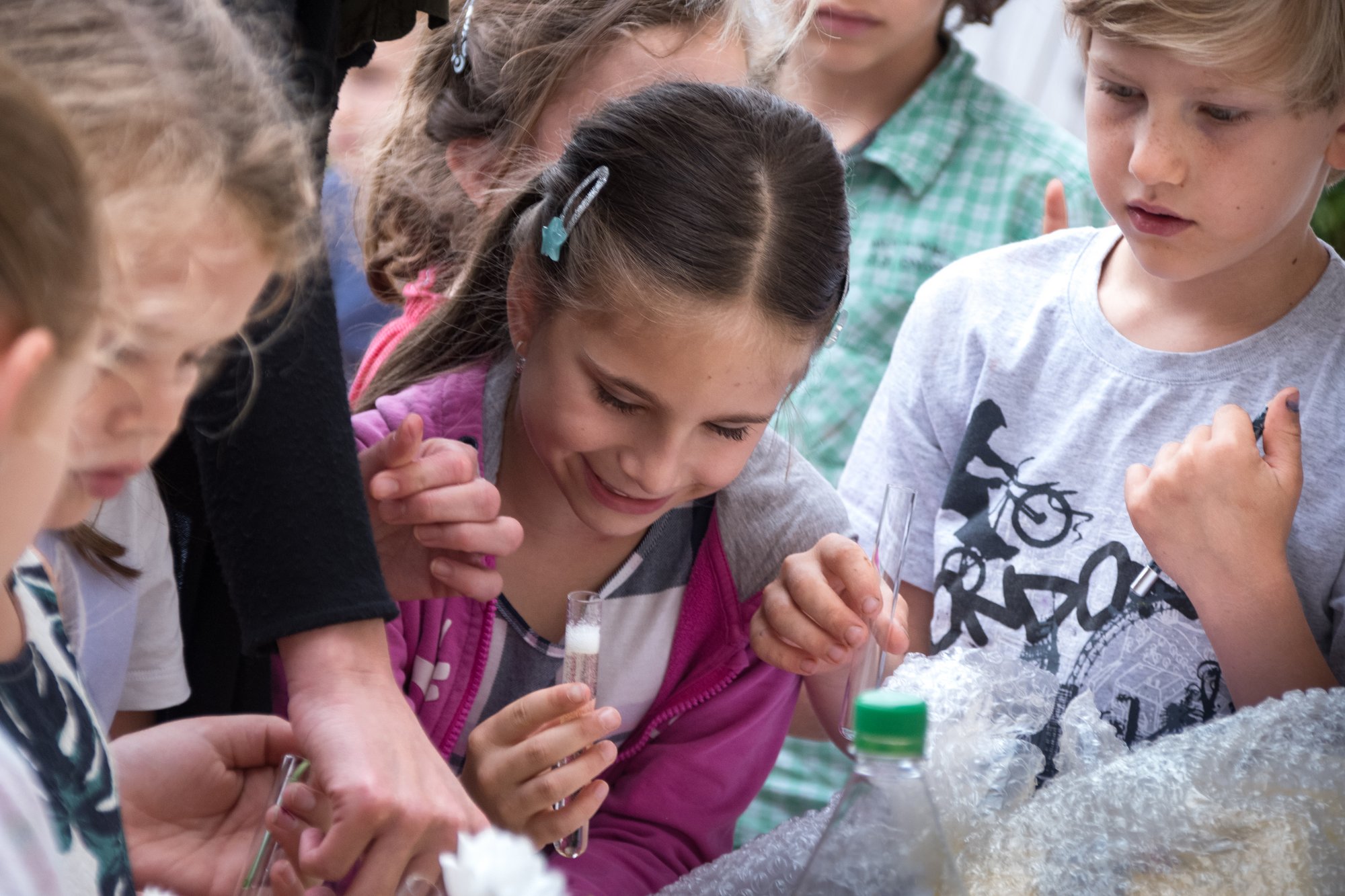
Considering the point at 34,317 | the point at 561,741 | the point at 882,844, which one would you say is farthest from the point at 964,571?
the point at 34,317

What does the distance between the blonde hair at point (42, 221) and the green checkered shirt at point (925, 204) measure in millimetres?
1481

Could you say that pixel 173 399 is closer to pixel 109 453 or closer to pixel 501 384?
pixel 109 453

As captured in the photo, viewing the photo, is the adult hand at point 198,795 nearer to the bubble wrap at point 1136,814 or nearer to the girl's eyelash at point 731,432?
the bubble wrap at point 1136,814

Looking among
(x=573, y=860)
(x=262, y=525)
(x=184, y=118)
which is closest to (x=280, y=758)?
(x=262, y=525)

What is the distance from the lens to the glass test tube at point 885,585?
1.07 metres

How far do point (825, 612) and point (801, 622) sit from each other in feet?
0.11

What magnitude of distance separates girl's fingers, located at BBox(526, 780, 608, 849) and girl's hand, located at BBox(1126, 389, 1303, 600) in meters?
0.54

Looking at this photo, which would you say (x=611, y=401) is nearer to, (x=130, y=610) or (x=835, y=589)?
(x=835, y=589)

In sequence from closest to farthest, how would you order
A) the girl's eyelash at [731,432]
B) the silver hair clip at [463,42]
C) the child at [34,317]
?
the child at [34,317] < the girl's eyelash at [731,432] < the silver hair clip at [463,42]

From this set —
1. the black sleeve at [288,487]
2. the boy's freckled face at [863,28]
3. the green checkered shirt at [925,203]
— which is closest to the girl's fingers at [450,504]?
the black sleeve at [288,487]

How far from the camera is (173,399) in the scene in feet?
2.12

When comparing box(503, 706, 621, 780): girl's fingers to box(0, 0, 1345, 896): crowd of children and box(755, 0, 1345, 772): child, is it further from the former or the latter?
box(755, 0, 1345, 772): child

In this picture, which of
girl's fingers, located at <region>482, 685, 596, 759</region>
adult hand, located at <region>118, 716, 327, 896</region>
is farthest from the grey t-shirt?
adult hand, located at <region>118, 716, 327, 896</region>

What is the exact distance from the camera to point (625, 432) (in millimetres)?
1169
